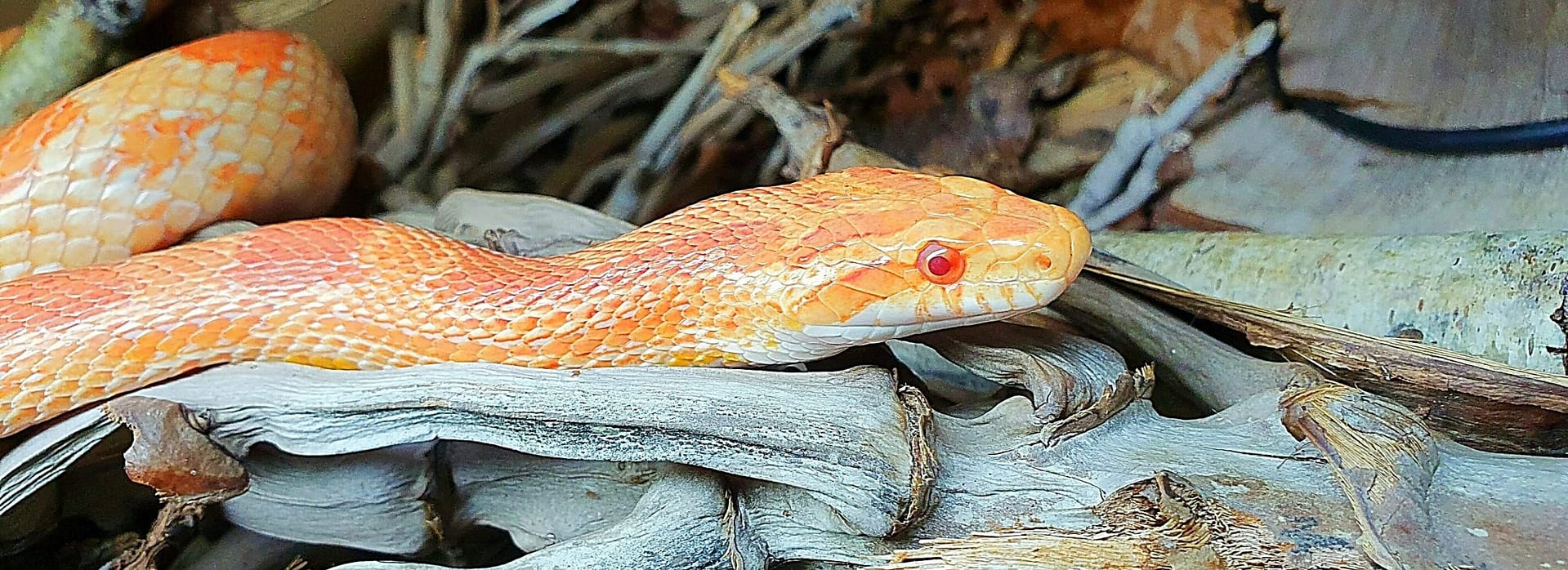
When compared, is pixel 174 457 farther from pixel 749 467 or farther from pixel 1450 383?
pixel 1450 383

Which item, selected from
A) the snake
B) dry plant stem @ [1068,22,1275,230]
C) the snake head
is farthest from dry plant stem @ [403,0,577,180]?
dry plant stem @ [1068,22,1275,230]

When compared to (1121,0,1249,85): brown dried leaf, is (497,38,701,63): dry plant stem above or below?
below

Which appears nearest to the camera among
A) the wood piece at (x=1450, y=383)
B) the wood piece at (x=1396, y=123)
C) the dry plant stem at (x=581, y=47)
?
the wood piece at (x=1450, y=383)

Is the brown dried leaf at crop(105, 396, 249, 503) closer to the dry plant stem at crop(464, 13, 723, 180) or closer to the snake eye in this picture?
the snake eye

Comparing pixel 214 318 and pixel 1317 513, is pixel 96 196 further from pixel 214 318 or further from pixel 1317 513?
pixel 1317 513

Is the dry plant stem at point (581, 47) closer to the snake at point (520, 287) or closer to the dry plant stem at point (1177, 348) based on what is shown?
the snake at point (520, 287)

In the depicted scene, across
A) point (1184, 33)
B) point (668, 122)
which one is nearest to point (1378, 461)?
point (1184, 33)

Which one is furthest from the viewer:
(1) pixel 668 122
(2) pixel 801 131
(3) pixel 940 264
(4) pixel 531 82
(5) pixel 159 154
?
(4) pixel 531 82

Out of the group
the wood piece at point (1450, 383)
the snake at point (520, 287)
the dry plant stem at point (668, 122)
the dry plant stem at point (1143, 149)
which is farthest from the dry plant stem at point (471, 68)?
the wood piece at point (1450, 383)
